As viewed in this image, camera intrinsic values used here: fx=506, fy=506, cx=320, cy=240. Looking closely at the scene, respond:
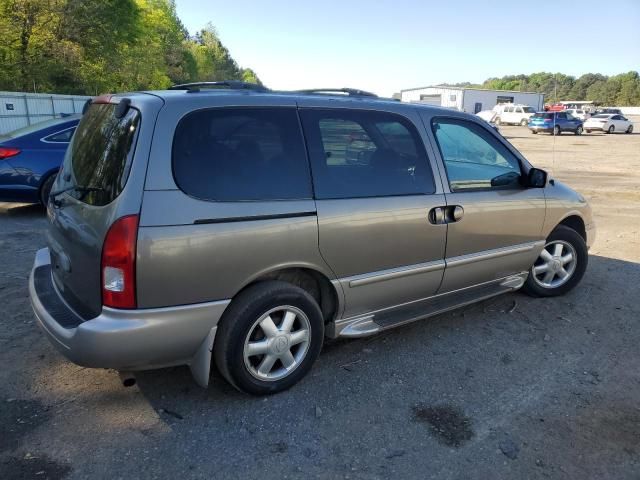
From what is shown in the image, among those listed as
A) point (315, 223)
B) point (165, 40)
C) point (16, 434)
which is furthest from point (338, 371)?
point (165, 40)

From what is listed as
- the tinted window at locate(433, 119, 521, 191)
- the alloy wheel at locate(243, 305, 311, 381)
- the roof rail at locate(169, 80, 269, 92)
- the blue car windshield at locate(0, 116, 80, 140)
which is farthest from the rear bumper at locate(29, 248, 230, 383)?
the blue car windshield at locate(0, 116, 80, 140)

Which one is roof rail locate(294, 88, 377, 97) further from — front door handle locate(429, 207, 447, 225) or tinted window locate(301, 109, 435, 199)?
front door handle locate(429, 207, 447, 225)

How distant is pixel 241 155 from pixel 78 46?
121ft

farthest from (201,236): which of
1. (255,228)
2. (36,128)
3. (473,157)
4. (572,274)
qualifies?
(36,128)

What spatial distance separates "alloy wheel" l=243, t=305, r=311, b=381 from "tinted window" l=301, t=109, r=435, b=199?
78 cm

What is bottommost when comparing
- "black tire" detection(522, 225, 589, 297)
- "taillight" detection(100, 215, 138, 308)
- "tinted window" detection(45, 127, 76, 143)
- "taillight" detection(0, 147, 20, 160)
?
"black tire" detection(522, 225, 589, 297)

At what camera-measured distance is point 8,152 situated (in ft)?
22.9

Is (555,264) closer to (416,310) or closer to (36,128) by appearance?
(416,310)

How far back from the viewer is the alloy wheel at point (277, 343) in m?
2.99

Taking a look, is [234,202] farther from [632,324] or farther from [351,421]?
[632,324]

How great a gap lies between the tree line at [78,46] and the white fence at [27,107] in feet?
29.7

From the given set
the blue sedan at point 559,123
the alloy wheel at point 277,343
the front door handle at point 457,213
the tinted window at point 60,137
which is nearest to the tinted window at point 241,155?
the alloy wheel at point 277,343

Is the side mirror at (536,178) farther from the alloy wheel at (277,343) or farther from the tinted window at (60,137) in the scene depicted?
the tinted window at (60,137)

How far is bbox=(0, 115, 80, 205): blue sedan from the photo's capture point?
700 centimetres
